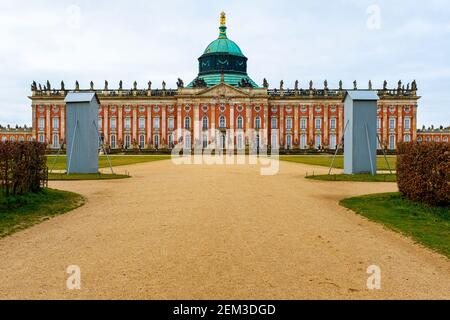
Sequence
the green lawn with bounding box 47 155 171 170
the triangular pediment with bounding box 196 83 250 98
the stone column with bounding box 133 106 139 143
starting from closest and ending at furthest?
the green lawn with bounding box 47 155 171 170 < the triangular pediment with bounding box 196 83 250 98 < the stone column with bounding box 133 106 139 143

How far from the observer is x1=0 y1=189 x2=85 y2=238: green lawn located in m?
8.83

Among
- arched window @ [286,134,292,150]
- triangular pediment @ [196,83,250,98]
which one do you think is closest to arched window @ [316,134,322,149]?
arched window @ [286,134,292,150]

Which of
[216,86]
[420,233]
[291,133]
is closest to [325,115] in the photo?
[291,133]

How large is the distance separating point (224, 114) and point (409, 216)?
Result: 6122cm

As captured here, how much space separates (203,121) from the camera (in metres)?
70.6

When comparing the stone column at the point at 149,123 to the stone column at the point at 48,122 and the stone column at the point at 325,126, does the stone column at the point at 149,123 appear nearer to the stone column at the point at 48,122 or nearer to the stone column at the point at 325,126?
the stone column at the point at 48,122

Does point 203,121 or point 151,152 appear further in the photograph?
point 203,121

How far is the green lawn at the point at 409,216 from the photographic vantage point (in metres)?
7.56

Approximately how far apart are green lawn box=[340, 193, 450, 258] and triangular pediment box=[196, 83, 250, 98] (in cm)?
5786

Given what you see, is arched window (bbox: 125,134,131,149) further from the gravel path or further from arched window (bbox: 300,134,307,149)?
the gravel path

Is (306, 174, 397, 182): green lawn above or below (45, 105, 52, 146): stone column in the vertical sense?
below

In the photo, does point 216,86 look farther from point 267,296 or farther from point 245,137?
point 267,296

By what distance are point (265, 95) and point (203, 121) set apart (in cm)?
1083

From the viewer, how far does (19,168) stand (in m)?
11.3
